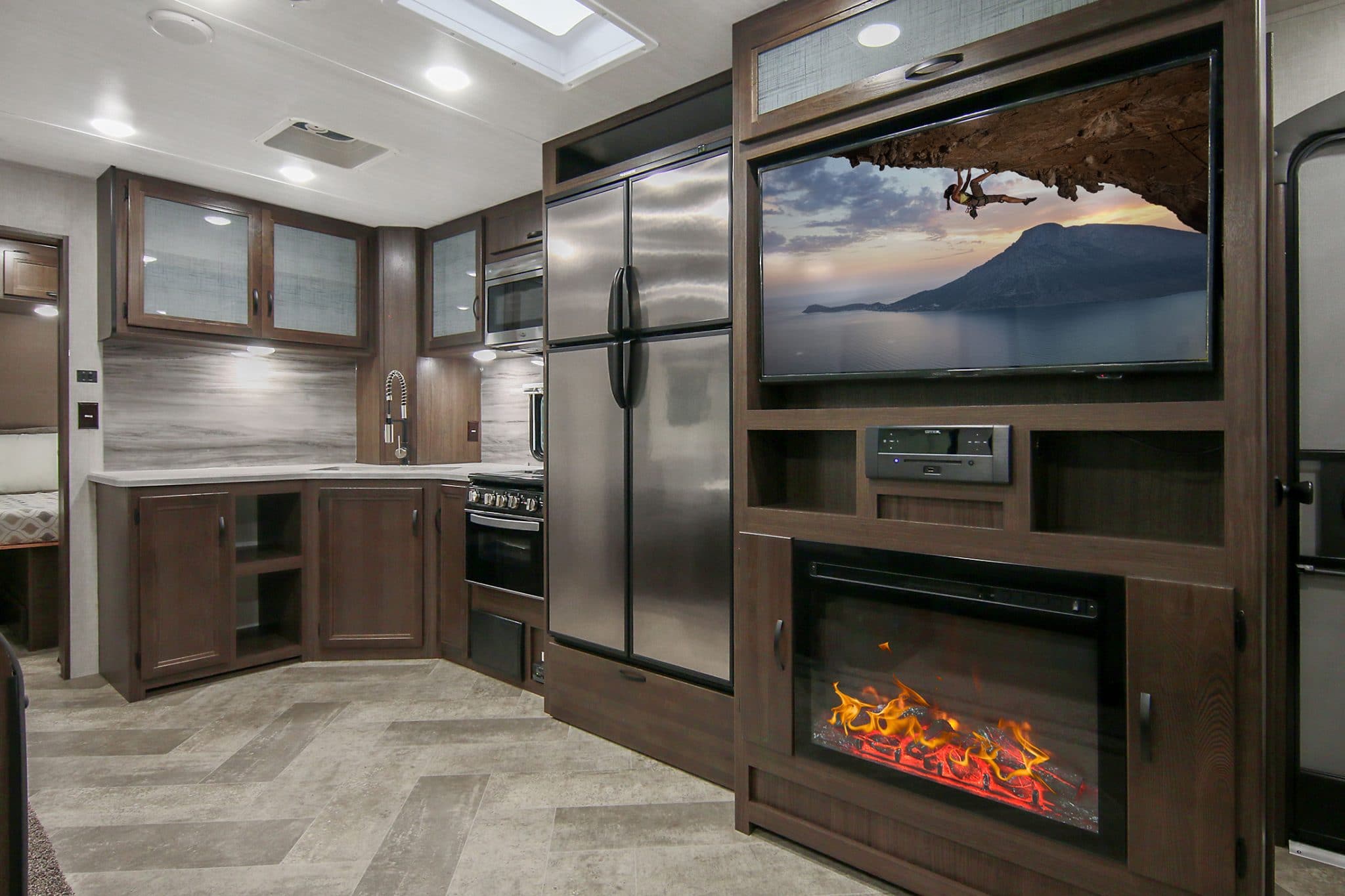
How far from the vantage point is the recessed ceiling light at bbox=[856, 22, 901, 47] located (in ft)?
5.80

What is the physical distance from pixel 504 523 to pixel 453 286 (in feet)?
5.16

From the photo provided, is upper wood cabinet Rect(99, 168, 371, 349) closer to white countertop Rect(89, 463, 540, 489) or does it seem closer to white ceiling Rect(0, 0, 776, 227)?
white ceiling Rect(0, 0, 776, 227)

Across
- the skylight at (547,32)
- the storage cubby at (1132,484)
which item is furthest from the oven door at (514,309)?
the storage cubby at (1132,484)

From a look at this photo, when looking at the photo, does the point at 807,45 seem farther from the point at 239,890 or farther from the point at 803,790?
the point at 239,890

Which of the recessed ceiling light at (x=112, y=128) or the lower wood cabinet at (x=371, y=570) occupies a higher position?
the recessed ceiling light at (x=112, y=128)

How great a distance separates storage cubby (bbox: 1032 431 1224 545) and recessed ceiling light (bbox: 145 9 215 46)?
2607mm

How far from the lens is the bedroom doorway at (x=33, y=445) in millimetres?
3318

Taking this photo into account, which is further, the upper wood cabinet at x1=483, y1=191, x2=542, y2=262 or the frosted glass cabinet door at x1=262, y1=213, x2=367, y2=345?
the frosted glass cabinet door at x1=262, y1=213, x2=367, y2=345

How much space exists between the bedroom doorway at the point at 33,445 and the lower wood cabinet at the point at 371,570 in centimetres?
116

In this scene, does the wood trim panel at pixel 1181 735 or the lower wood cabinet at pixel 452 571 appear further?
the lower wood cabinet at pixel 452 571

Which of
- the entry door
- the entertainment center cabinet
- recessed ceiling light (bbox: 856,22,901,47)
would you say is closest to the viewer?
the entertainment center cabinet

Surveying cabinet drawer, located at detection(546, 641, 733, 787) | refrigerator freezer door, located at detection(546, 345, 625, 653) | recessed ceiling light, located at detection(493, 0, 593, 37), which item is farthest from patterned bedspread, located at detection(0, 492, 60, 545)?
recessed ceiling light, located at detection(493, 0, 593, 37)

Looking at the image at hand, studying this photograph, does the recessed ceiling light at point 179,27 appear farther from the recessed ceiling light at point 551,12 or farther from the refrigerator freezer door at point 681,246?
the refrigerator freezer door at point 681,246

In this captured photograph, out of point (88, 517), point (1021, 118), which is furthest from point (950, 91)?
point (88, 517)
